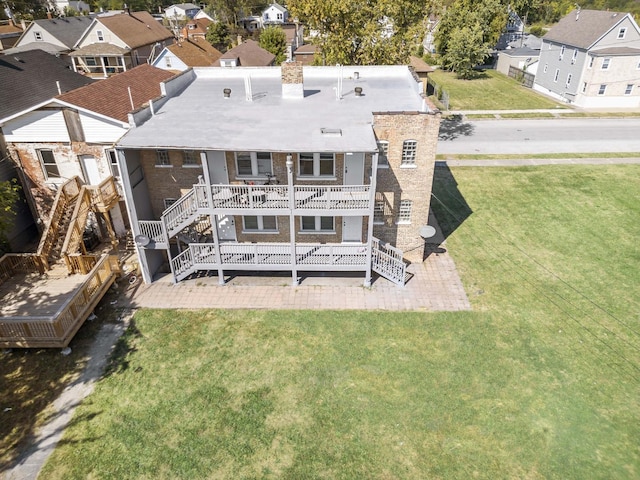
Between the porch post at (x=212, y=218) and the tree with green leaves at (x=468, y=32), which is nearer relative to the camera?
the porch post at (x=212, y=218)

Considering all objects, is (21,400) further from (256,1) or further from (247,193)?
(256,1)

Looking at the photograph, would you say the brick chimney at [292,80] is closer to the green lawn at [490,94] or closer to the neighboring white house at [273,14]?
the green lawn at [490,94]

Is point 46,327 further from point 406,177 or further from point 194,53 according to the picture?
point 194,53

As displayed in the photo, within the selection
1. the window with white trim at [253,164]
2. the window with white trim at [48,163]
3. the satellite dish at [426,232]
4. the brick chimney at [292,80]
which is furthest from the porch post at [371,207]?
the window with white trim at [48,163]

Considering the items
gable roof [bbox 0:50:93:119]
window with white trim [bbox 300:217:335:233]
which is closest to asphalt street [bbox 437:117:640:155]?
window with white trim [bbox 300:217:335:233]

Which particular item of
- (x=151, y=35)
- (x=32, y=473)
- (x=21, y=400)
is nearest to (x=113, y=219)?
(x=21, y=400)

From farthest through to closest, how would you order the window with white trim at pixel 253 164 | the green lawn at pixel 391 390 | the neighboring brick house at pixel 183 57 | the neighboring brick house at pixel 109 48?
the neighboring brick house at pixel 109 48 → the neighboring brick house at pixel 183 57 → the window with white trim at pixel 253 164 → the green lawn at pixel 391 390
